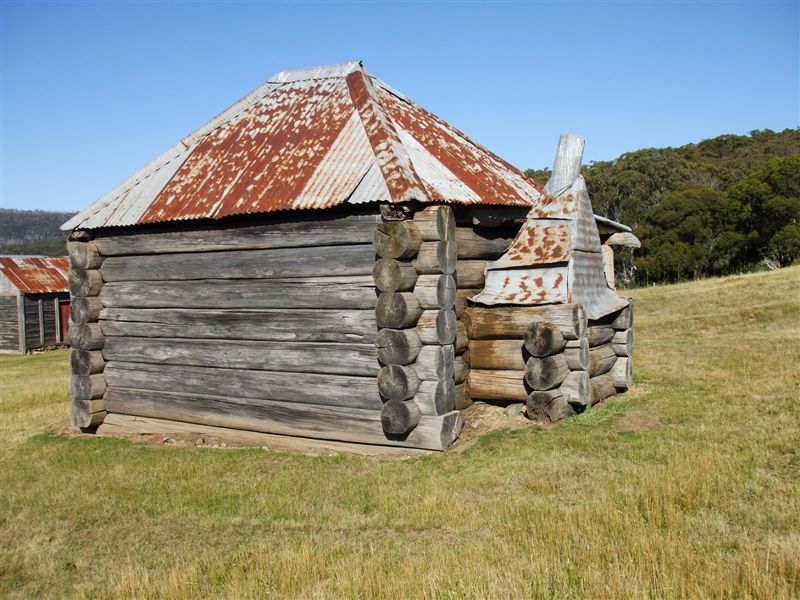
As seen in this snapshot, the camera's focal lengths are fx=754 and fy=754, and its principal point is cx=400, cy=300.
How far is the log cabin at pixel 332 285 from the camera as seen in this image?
29.8 feet

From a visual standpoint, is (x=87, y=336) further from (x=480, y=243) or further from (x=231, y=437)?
(x=480, y=243)

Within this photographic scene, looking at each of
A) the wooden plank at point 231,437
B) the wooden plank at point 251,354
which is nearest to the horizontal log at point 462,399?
the wooden plank at point 231,437

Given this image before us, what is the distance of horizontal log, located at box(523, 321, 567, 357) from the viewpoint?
966 cm

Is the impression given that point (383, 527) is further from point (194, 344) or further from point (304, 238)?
point (194, 344)

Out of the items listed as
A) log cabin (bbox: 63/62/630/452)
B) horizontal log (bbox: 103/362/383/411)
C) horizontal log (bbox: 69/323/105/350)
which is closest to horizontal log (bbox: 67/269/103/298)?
log cabin (bbox: 63/62/630/452)

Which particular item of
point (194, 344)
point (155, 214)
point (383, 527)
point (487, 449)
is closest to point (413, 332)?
point (487, 449)

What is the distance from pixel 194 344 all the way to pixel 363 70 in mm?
4952

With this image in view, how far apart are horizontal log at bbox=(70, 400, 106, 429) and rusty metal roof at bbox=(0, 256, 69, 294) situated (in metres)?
24.1

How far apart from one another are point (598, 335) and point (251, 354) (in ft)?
16.3

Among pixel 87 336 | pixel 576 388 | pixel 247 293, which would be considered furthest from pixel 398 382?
pixel 87 336

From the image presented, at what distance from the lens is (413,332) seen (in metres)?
9.04

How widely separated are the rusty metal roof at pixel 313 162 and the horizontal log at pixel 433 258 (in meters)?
0.59

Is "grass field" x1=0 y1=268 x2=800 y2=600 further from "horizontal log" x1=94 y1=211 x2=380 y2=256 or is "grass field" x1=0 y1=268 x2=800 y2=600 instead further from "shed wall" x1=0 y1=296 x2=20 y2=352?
"shed wall" x1=0 y1=296 x2=20 y2=352

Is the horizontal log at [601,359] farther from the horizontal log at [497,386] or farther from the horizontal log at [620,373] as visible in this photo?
the horizontal log at [497,386]
